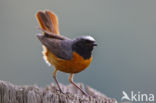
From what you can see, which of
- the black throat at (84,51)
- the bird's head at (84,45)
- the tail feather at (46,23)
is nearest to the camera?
the bird's head at (84,45)

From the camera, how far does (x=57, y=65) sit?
166 inches

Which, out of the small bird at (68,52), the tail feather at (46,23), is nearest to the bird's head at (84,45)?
the small bird at (68,52)

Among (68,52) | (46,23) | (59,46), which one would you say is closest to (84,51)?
(68,52)

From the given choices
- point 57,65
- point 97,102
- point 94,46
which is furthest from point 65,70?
point 97,102

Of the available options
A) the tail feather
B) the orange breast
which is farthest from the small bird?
the tail feather

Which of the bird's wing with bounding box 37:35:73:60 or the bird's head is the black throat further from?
the bird's wing with bounding box 37:35:73:60

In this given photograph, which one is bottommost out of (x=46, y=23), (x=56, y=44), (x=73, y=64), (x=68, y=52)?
(x=73, y=64)

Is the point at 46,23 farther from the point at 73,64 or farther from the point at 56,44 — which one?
the point at 73,64

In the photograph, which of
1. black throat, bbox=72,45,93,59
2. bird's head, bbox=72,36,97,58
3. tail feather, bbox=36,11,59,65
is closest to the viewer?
bird's head, bbox=72,36,97,58

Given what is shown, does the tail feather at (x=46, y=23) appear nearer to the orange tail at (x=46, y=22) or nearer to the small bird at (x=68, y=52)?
the orange tail at (x=46, y=22)

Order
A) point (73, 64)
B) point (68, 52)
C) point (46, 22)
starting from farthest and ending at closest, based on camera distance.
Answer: point (46, 22)
point (68, 52)
point (73, 64)

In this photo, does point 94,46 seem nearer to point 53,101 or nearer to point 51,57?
point 51,57

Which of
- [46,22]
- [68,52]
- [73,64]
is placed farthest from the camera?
[46,22]

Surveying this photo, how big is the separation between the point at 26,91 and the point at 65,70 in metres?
1.07
